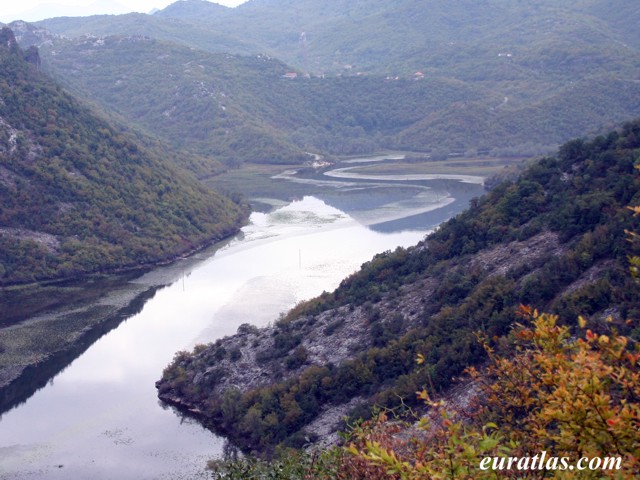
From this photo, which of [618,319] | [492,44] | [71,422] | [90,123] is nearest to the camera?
[618,319]

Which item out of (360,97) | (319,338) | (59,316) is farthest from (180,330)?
(360,97)

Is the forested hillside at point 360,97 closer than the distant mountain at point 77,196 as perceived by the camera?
No

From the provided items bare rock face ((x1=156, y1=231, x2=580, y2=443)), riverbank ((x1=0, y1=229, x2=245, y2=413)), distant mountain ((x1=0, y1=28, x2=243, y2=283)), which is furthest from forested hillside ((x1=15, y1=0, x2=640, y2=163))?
bare rock face ((x1=156, y1=231, x2=580, y2=443))

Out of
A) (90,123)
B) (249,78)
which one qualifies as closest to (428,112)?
(249,78)

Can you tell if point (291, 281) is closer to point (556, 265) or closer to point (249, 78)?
point (556, 265)

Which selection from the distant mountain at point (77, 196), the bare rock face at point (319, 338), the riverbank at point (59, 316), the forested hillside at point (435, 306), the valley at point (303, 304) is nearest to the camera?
the valley at point (303, 304)

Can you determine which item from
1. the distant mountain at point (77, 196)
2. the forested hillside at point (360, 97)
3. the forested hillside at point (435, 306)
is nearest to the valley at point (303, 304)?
the forested hillside at point (435, 306)

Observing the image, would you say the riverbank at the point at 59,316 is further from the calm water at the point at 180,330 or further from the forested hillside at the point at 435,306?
the forested hillside at the point at 435,306
